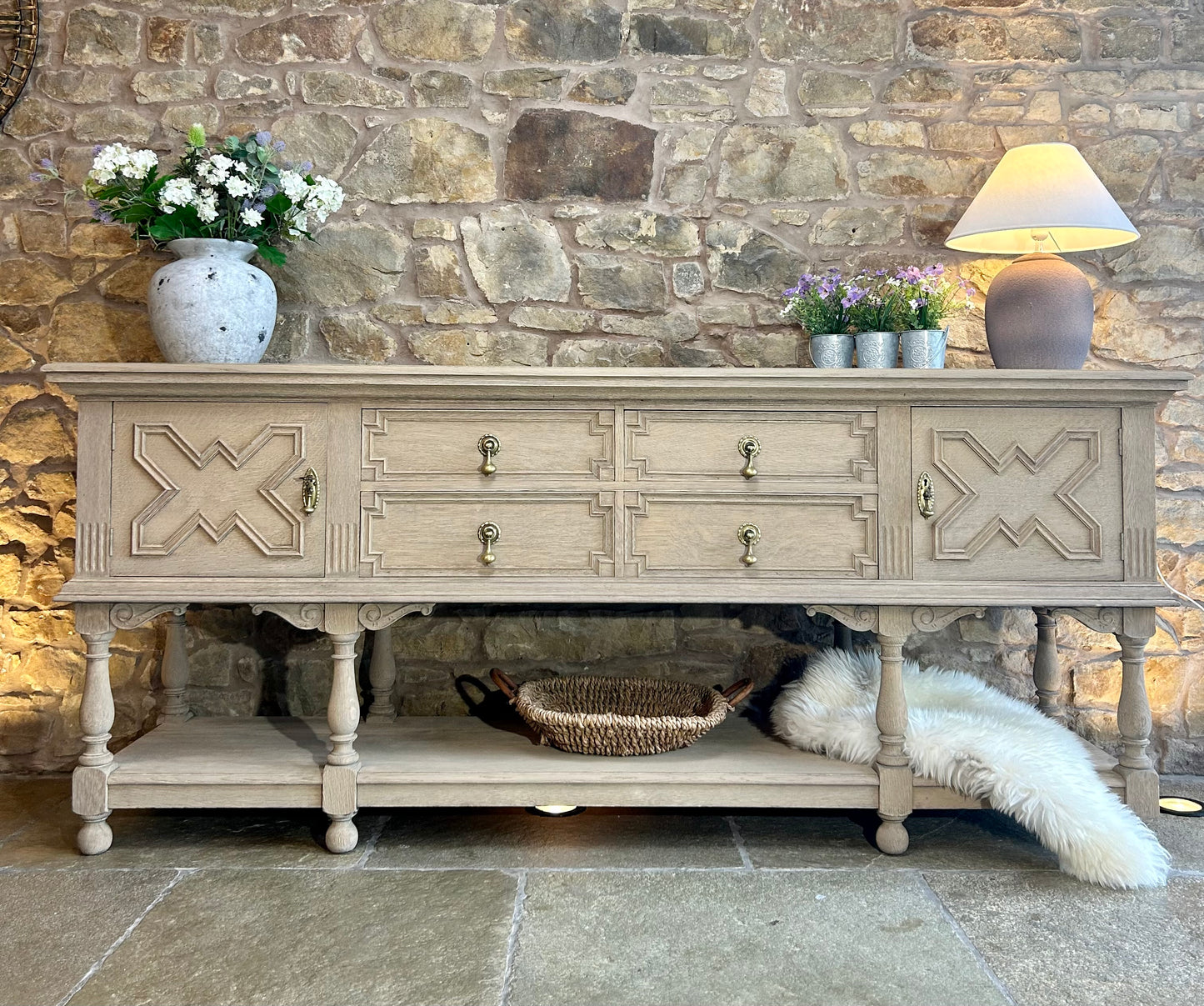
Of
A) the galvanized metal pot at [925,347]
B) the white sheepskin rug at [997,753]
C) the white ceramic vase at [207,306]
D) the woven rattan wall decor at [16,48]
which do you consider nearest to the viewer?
the white sheepskin rug at [997,753]

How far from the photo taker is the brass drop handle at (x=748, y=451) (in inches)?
86.0

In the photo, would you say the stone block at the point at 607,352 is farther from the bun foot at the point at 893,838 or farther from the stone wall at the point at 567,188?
the bun foot at the point at 893,838

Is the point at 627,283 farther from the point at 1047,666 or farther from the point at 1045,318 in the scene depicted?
the point at 1047,666

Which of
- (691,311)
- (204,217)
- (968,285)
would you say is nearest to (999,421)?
(968,285)

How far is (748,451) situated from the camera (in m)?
2.19

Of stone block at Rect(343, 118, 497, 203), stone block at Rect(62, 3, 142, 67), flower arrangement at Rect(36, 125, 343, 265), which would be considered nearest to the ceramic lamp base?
stone block at Rect(343, 118, 497, 203)

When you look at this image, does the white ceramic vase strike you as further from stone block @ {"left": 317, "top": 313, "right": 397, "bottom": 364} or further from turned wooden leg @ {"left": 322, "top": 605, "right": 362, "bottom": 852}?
turned wooden leg @ {"left": 322, "top": 605, "right": 362, "bottom": 852}

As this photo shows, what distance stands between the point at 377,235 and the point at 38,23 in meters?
1.18

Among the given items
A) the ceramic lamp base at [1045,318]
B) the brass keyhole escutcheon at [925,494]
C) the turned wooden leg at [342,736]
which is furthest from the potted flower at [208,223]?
the ceramic lamp base at [1045,318]

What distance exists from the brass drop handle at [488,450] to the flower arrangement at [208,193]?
84 cm

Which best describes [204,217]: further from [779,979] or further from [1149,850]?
[1149,850]

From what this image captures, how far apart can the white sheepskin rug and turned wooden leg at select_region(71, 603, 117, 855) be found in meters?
1.67

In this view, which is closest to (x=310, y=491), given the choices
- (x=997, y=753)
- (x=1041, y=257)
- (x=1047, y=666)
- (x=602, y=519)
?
(x=602, y=519)

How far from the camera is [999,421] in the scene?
2189mm
